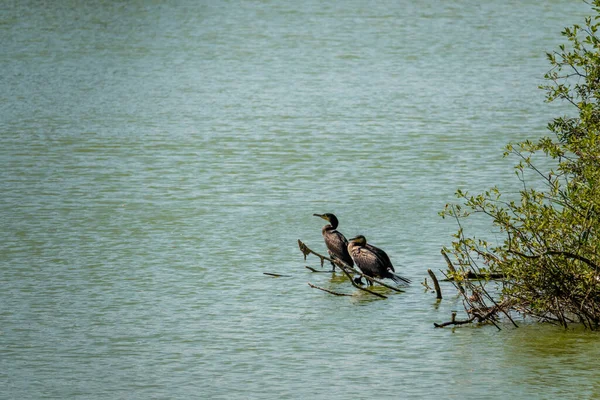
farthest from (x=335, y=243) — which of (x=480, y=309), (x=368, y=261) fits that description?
(x=480, y=309)

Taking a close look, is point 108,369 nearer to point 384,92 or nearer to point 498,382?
point 498,382

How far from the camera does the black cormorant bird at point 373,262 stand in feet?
30.2

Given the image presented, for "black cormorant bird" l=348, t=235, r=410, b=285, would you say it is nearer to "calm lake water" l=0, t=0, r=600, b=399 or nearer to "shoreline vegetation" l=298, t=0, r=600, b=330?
"calm lake water" l=0, t=0, r=600, b=399

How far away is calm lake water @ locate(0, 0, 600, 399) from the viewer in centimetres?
738

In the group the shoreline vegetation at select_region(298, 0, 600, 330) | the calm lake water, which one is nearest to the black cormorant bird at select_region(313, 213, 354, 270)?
the calm lake water

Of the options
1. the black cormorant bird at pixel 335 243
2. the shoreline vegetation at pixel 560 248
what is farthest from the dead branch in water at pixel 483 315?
the black cormorant bird at pixel 335 243

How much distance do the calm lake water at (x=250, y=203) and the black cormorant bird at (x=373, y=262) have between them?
19cm

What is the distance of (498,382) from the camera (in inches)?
276

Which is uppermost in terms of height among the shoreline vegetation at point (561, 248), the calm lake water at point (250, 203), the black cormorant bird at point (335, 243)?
the shoreline vegetation at point (561, 248)

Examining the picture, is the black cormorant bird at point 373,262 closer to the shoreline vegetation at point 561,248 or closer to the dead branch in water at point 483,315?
the dead branch in water at point 483,315

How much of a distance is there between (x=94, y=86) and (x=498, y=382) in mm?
15639

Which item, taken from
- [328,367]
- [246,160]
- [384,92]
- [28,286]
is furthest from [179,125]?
[328,367]

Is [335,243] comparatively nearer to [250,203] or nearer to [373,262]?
[373,262]

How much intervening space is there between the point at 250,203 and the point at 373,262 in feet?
11.6
